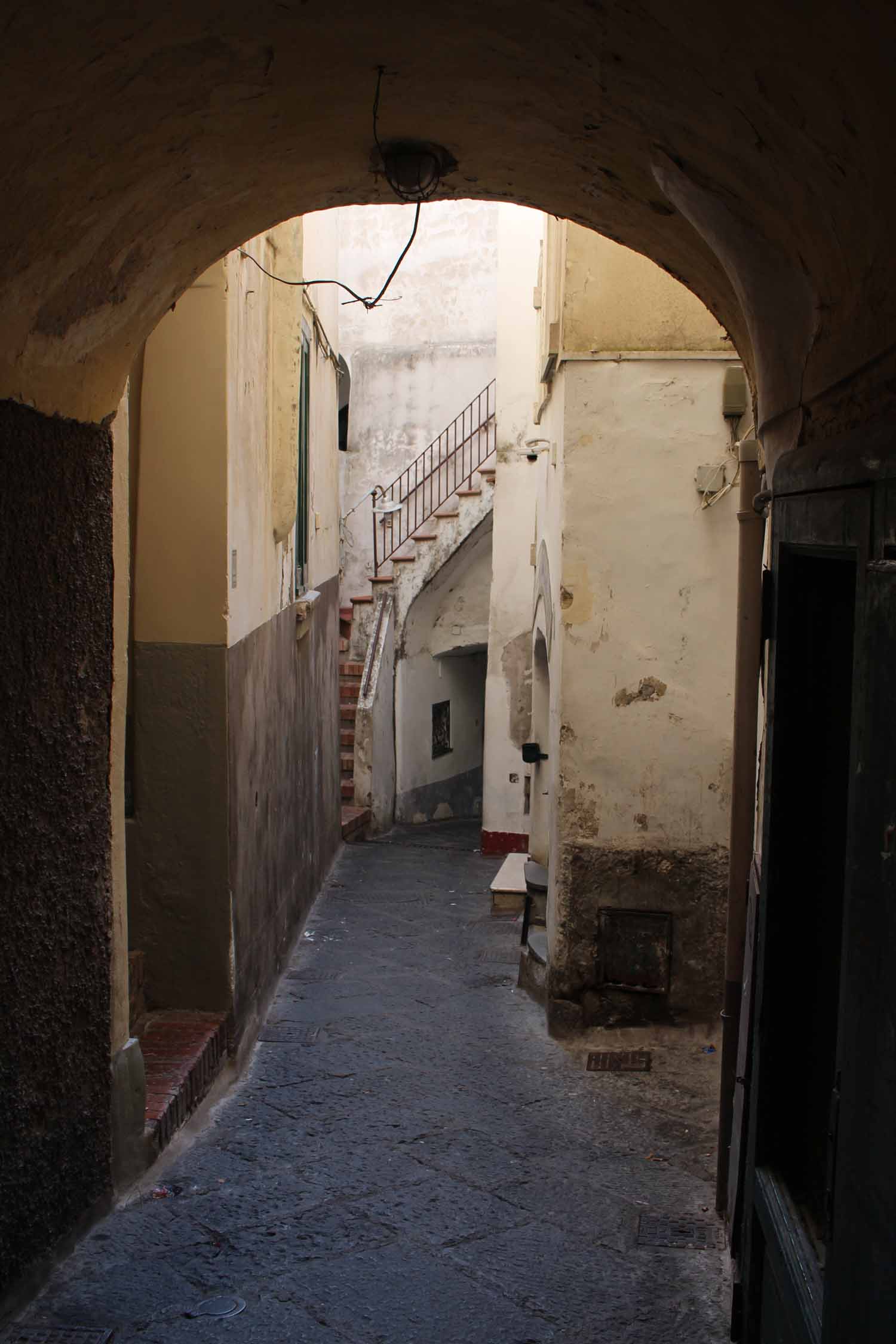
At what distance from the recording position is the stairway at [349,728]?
630 inches

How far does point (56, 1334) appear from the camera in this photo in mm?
4020

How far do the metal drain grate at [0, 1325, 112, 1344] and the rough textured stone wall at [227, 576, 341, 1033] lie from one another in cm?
280

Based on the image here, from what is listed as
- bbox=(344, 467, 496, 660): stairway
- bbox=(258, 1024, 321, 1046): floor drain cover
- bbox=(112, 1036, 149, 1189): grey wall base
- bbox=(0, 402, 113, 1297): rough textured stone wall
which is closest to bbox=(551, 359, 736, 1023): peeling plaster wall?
bbox=(258, 1024, 321, 1046): floor drain cover

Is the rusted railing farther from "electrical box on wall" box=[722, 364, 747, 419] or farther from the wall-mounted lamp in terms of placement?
"electrical box on wall" box=[722, 364, 747, 419]

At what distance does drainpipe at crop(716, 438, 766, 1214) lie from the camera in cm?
445

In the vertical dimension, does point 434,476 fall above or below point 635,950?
above

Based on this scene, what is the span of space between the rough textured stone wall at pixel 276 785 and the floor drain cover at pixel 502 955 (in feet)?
4.76

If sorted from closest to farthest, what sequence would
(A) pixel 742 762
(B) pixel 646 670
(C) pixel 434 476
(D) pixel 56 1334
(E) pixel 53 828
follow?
(D) pixel 56 1334 < (E) pixel 53 828 < (A) pixel 742 762 < (B) pixel 646 670 < (C) pixel 434 476

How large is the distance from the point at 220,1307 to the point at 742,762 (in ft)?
8.35

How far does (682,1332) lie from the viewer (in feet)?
13.7

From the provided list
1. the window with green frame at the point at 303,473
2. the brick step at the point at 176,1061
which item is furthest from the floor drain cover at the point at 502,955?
the brick step at the point at 176,1061

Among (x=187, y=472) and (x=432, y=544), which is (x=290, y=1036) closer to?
(x=187, y=472)

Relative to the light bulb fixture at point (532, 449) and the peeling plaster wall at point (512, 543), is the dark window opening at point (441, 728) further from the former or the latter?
the light bulb fixture at point (532, 449)

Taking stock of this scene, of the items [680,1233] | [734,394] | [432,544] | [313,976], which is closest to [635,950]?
[680,1233]
